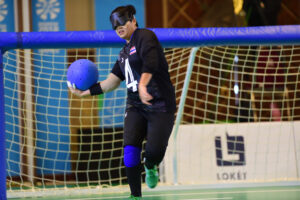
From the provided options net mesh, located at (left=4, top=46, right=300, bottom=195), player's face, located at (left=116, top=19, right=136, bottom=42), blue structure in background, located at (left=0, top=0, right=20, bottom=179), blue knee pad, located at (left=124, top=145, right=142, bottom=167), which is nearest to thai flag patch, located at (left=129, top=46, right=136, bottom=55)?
player's face, located at (left=116, top=19, right=136, bottom=42)

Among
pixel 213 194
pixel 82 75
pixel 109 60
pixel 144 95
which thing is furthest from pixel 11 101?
pixel 144 95

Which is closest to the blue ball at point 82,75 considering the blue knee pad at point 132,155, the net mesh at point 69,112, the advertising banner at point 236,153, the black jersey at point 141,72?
the black jersey at point 141,72

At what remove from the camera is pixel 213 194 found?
5.48 m

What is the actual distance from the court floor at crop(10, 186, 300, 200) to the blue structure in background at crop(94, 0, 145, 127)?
2.18 metres

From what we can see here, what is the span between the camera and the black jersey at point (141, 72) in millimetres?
3717

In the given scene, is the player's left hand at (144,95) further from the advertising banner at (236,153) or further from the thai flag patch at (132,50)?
the advertising banner at (236,153)

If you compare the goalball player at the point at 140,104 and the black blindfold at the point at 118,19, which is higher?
the black blindfold at the point at 118,19

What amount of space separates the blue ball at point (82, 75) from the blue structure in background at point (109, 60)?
383 cm

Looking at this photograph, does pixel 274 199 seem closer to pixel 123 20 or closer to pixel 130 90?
pixel 130 90

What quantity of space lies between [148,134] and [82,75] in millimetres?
682

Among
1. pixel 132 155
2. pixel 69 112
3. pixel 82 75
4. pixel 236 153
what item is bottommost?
pixel 236 153

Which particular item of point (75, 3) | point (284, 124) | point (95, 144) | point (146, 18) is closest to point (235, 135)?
point (284, 124)

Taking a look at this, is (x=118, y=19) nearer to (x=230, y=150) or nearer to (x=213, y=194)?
(x=213, y=194)

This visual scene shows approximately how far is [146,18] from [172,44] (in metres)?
3.58
